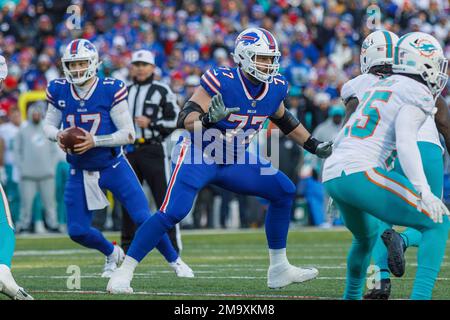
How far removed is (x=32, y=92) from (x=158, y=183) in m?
7.01

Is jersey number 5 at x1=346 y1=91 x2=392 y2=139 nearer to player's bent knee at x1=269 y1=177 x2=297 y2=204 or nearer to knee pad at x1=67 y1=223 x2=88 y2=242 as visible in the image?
player's bent knee at x1=269 y1=177 x2=297 y2=204

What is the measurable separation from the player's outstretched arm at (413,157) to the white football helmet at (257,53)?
64.2 inches

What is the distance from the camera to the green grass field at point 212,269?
680 cm

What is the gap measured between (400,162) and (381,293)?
1255mm

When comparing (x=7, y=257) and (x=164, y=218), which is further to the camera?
(x=164, y=218)

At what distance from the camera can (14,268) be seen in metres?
9.27

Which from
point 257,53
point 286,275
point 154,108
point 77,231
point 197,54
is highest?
point 257,53

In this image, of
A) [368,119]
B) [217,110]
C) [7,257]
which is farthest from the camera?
[217,110]

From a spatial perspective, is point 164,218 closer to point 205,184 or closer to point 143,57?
point 205,184

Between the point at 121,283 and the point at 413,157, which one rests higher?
the point at 413,157

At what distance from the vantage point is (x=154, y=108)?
1005 cm

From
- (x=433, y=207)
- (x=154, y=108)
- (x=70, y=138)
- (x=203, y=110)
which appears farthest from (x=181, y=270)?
(x=433, y=207)

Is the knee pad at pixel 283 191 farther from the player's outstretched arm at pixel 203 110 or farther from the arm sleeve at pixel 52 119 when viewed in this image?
the arm sleeve at pixel 52 119
